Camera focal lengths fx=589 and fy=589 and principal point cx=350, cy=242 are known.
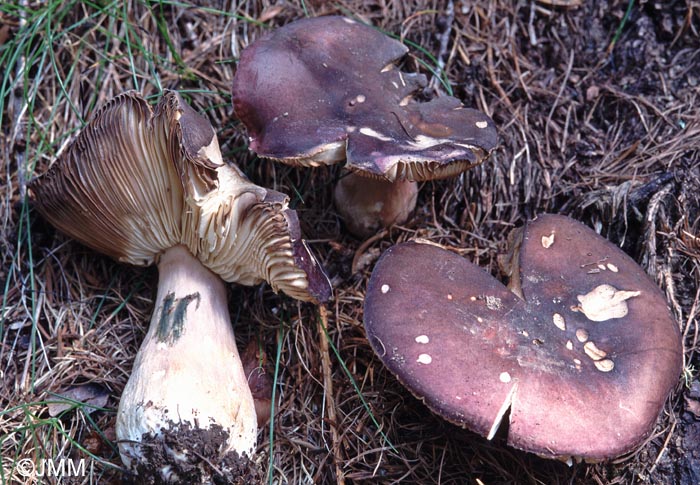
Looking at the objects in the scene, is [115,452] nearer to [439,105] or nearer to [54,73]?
[54,73]

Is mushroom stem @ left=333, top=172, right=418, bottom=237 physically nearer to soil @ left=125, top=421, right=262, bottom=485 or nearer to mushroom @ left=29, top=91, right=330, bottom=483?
mushroom @ left=29, top=91, right=330, bottom=483

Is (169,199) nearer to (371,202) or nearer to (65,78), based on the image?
(371,202)

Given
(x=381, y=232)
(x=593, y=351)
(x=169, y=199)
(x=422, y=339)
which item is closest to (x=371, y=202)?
(x=381, y=232)

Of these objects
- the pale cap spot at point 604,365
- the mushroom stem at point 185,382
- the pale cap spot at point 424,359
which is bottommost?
the mushroom stem at point 185,382

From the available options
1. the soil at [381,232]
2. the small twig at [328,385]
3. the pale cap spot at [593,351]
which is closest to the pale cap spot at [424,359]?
the soil at [381,232]

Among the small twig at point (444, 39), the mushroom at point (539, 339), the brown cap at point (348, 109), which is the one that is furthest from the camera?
the small twig at point (444, 39)

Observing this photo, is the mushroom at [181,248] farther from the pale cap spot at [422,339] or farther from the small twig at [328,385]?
the pale cap spot at [422,339]

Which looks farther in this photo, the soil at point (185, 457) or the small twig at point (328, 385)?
the small twig at point (328, 385)
